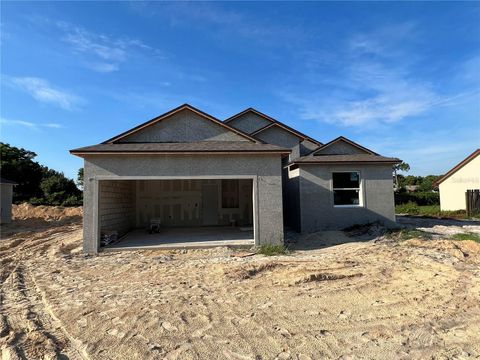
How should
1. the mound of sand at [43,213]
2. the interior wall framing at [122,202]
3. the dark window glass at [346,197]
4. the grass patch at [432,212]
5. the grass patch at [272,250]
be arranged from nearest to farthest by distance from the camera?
the grass patch at [272,250], the interior wall framing at [122,202], the dark window glass at [346,197], the grass patch at [432,212], the mound of sand at [43,213]

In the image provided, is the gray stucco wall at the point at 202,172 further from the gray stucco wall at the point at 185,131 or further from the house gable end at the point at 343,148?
the house gable end at the point at 343,148

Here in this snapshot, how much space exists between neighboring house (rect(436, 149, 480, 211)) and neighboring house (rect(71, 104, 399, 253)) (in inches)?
559

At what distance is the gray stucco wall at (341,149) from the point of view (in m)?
15.5

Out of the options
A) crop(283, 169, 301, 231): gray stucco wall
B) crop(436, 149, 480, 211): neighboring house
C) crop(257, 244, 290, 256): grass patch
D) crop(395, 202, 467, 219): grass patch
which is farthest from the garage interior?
crop(436, 149, 480, 211): neighboring house

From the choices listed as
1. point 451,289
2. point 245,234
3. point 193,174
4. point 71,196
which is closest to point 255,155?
point 193,174

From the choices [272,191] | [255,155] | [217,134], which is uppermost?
[217,134]

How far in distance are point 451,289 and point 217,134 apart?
9367 millimetres

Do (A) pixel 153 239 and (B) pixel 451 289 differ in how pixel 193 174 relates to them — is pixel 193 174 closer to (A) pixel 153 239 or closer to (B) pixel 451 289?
(A) pixel 153 239

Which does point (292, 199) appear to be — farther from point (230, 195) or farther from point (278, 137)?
point (278, 137)

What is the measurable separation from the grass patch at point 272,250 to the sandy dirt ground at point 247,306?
504 millimetres

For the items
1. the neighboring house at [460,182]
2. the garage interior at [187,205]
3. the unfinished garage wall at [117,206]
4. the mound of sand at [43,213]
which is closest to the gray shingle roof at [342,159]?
the garage interior at [187,205]

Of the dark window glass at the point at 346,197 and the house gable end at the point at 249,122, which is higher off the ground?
the house gable end at the point at 249,122

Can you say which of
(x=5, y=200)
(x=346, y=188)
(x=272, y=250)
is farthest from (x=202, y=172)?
(x=5, y=200)

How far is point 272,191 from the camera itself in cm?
1079
